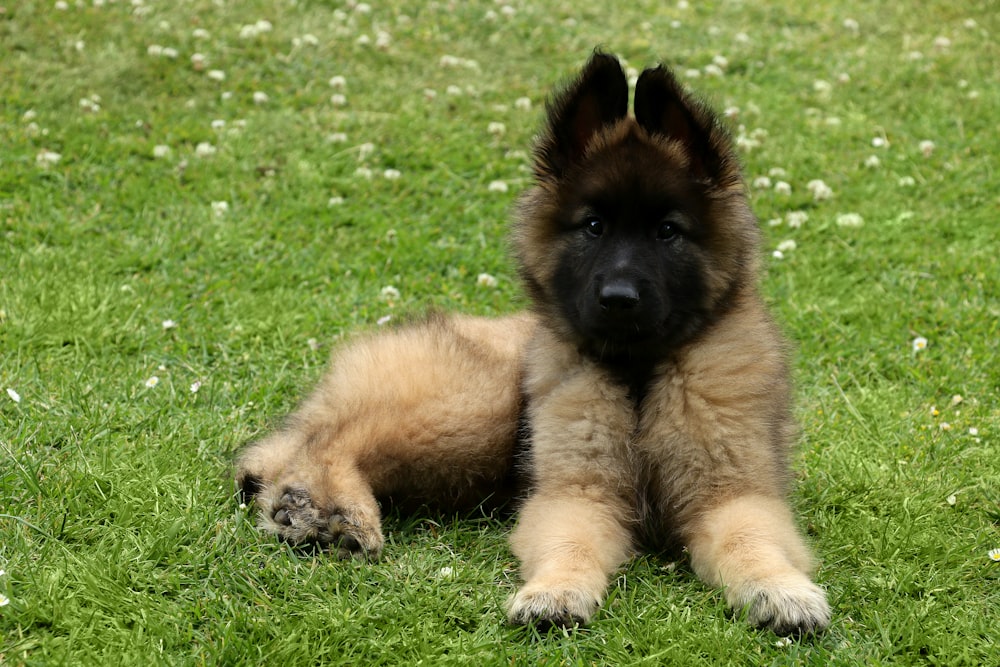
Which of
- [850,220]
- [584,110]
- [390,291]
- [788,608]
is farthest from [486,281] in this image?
[788,608]

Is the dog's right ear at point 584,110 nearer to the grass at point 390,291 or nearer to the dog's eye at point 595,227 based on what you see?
the dog's eye at point 595,227

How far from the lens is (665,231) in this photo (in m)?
3.27

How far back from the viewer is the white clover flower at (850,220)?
6.30m

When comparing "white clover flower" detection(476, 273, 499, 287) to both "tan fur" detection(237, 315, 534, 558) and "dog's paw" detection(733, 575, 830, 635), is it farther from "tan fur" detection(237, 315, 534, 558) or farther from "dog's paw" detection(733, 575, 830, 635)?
"dog's paw" detection(733, 575, 830, 635)

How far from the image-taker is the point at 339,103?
306 inches

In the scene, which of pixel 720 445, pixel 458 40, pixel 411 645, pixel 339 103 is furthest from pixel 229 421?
pixel 458 40

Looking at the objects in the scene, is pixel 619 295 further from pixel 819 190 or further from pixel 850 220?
pixel 819 190

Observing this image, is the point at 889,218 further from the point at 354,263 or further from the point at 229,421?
the point at 229,421

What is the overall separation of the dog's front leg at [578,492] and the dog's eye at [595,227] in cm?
47

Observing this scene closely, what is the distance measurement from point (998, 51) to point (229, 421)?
7.78 meters

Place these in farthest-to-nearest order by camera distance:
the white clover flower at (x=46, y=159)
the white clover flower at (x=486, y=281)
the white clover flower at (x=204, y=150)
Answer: the white clover flower at (x=204, y=150), the white clover flower at (x=46, y=159), the white clover flower at (x=486, y=281)

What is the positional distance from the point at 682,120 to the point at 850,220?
3.37 meters

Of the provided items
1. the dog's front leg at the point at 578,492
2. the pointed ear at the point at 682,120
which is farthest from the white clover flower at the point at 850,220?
the dog's front leg at the point at 578,492

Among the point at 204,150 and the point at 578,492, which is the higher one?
the point at 578,492
